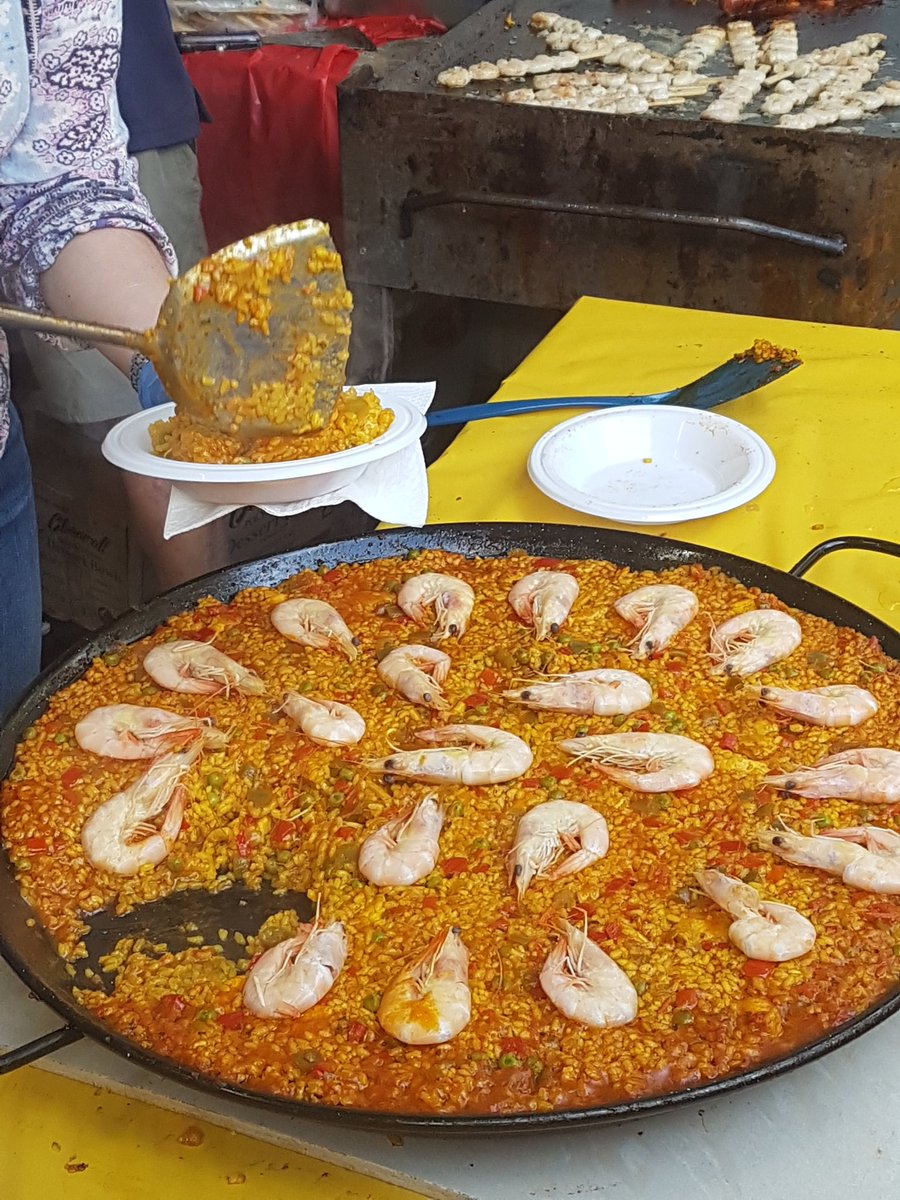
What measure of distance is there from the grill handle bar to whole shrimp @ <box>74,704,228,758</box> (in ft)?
7.51

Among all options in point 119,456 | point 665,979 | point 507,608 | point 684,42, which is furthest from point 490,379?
point 665,979

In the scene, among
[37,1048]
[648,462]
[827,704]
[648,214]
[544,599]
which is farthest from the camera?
[648,214]

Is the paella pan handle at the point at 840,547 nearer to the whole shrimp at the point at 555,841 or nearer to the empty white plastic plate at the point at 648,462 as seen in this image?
the empty white plastic plate at the point at 648,462

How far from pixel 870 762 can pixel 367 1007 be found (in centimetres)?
76

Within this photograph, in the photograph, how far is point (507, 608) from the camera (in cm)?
212

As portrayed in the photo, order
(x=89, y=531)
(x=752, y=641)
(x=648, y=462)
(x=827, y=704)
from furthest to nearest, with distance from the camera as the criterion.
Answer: (x=89, y=531) < (x=648, y=462) < (x=752, y=641) < (x=827, y=704)

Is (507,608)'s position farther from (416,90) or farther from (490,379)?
(490,379)

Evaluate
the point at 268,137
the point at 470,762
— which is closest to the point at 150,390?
the point at 470,762

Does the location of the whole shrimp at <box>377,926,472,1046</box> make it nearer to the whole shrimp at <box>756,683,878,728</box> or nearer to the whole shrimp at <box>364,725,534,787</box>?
the whole shrimp at <box>364,725,534,787</box>

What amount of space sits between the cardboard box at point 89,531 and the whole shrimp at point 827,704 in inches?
104

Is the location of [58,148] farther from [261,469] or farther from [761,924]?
[761,924]

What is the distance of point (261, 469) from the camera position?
163 cm

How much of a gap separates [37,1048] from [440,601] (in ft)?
3.30

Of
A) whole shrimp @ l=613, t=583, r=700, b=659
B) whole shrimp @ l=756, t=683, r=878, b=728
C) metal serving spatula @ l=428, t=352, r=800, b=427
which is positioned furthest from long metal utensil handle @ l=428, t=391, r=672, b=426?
whole shrimp @ l=756, t=683, r=878, b=728
